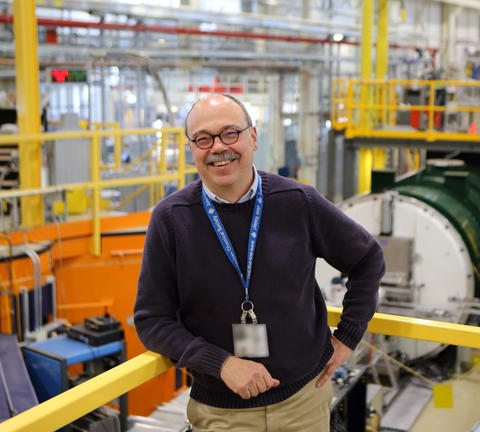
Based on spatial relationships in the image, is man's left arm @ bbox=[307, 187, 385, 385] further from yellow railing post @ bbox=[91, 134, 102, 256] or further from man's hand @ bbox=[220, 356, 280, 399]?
yellow railing post @ bbox=[91, 134, 102, 256]

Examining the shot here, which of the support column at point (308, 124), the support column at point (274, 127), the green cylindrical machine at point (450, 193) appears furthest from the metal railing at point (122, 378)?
the support column at point (308, 124)

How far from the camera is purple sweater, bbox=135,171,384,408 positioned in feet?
7.19

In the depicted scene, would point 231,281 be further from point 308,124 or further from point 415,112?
point 308,124

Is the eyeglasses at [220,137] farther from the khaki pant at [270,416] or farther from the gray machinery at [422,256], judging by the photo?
the gray machinery at [422,256]

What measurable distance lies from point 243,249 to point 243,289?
Result: 13 centimetres

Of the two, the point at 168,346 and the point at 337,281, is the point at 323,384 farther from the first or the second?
the point at 337,281

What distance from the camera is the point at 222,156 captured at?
7.18ft

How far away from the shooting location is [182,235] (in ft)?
7.23

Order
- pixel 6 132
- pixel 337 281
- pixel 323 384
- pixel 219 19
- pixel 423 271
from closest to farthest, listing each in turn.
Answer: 1. pixel 323 384
2. pixel 337 281
3. pixel 423 271
4. pixel 6 132
5. pixel 219 19

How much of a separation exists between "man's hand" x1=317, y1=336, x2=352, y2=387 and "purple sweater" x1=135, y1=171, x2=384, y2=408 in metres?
0.09

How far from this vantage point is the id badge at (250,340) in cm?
219

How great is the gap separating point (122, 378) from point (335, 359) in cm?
75

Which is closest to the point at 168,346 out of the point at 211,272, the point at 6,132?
the point at 211,272

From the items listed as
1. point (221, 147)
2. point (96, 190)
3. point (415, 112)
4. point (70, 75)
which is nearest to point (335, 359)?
point (221, 147)
